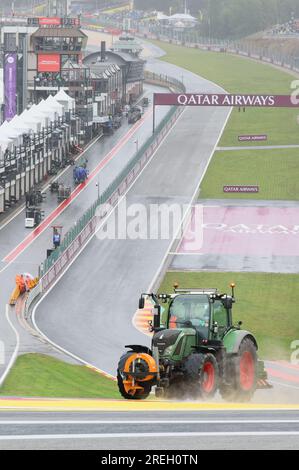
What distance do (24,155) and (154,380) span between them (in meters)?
70.0

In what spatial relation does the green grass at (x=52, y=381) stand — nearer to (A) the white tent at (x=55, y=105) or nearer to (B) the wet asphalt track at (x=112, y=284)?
(B) the wet asphalt track at (x=112, y=284)

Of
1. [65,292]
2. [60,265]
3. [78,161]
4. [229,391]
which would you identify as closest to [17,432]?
[229,391]

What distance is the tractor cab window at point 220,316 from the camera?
3170cm

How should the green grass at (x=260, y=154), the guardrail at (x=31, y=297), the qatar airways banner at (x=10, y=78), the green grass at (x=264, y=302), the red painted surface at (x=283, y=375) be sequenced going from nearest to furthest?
1. the red painted surface at (x=283, y=375)
2. the green grass at (x=264, y=302)
3. the guardrail at (x=31, y=297)
4. the green grass at (x=260, y=154)
5. the qatar airways banner at (x=10, y=78)

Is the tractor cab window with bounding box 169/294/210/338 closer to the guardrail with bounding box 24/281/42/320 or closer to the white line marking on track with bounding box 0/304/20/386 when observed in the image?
the white line marking on track with bounding box 0/304/20/386

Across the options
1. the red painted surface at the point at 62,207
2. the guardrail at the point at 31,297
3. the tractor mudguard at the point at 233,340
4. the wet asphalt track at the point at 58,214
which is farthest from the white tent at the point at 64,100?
the tractor mudguard at the point at 233,340

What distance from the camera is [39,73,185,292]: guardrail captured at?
73.3m

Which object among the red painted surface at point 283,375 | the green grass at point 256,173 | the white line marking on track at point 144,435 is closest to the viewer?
the white line marking on track at point 144,435

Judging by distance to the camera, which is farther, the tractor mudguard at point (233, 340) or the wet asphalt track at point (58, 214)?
the wet asphalt track at point (58, 214)

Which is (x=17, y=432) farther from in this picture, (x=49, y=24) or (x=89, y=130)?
(x=49, y=24)

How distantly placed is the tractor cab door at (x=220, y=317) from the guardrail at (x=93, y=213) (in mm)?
38569

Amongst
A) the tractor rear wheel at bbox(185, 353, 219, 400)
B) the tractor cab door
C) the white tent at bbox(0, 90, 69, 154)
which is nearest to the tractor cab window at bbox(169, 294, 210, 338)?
the tractor cab door

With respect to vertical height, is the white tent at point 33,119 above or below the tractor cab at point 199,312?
below

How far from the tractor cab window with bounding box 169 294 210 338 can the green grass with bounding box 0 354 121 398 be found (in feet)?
30.3
